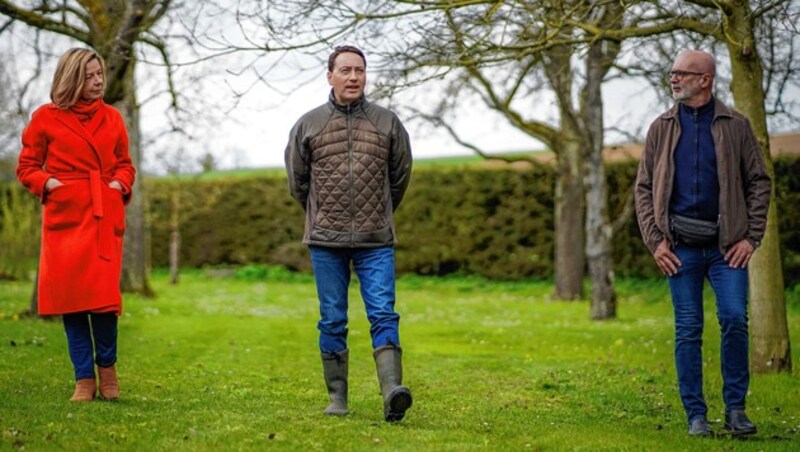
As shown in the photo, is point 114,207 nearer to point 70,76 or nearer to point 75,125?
point 75,125

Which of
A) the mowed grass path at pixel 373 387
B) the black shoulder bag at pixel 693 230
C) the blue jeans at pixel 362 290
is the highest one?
the black shoulder bag at pixel 693 230

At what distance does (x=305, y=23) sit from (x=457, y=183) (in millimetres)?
17763

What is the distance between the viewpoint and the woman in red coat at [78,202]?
22.1 ft

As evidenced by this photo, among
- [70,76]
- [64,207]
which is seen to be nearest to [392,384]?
[64,207]

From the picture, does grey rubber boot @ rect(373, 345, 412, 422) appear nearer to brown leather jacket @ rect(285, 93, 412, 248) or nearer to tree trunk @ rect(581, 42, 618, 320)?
brown leather jacket @ rect(285, 93, 412, 248)

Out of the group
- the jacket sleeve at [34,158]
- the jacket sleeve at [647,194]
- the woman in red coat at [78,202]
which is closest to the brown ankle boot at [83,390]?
the woman in red coat at [78,202]

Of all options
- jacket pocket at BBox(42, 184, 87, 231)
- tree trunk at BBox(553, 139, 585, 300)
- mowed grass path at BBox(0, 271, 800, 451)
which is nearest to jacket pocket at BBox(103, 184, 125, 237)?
jacket pocket at BBox(42, 184, 87, 231)

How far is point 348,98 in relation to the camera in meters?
6.51

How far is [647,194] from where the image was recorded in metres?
6.45

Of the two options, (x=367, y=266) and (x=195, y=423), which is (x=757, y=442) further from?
(x=195, y=423)

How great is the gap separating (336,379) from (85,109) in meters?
2.19

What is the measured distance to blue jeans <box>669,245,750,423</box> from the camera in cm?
618

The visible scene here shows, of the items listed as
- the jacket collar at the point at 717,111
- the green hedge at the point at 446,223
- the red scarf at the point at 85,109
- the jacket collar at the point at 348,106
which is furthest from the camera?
the green hedge at the point at 446,223

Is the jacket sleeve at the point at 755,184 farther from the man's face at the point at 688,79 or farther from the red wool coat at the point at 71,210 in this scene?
the red wool coat at the point at 71,210
